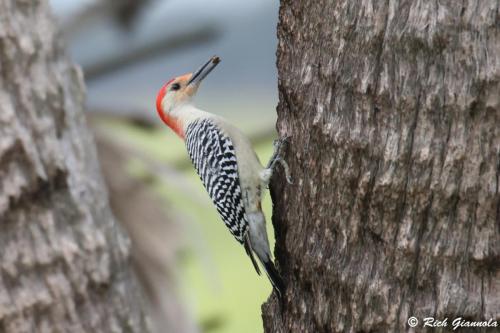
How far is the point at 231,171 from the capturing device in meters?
4.64

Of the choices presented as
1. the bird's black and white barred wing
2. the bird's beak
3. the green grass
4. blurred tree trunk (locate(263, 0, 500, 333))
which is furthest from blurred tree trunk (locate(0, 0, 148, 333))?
the green grass

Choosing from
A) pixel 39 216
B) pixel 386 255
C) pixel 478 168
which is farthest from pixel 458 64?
pixel 39 216

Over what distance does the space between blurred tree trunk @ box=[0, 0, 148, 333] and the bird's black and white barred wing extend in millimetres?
543

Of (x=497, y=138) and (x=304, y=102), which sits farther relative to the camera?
(x=304, y=102)

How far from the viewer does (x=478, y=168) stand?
2637mm

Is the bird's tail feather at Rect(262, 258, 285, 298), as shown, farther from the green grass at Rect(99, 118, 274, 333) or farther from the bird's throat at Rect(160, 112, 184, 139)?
the green grass at Rect(99, 118, 274, 333)

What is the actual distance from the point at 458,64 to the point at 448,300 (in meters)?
0.70

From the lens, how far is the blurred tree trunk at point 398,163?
2625mm

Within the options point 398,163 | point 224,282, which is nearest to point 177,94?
point 398,163

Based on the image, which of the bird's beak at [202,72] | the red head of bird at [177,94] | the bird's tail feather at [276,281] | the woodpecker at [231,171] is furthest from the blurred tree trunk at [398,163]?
the red head of bird at [177,94]

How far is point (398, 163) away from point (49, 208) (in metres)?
1.96

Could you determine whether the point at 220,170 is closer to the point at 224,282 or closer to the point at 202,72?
the point at 202,72

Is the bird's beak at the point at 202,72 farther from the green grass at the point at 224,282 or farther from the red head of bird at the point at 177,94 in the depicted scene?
the green grass at the point at 224,282

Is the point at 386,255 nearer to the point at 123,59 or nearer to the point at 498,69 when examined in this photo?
the point at 498,69
